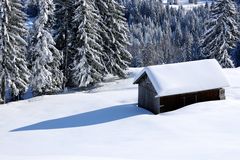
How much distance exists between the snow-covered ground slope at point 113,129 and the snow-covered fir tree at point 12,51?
4952mm

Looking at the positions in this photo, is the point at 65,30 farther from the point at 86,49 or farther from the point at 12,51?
the point at 12,51

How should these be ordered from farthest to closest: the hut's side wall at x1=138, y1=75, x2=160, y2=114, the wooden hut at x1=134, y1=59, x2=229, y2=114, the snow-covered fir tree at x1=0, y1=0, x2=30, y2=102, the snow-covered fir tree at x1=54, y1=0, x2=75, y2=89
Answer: the snow-covered fir tree at x1=54, y1=0, x2=75, y2=89 < the snow-covered fir tree at x1=0, y1=0, x2=30, y2=102 < the hut's side wall at x1=138, y1=75, x2=160, y2=114 < the wooden hut at x1=134, y1=59, x2=229, y2=114

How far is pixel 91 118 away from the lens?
30.0 meters

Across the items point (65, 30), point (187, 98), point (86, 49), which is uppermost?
point (65, 30)

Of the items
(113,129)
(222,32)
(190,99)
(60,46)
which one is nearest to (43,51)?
(60,46)

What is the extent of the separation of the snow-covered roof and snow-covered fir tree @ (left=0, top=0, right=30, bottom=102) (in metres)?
14.0

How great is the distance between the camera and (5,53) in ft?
128

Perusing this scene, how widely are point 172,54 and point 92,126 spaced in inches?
5151

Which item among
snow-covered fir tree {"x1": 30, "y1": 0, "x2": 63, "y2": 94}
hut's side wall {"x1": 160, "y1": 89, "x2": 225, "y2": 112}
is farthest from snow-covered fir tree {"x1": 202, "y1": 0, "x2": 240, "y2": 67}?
snow-covered fir tree {"x1": 30, "y1": 0, "x2": 63, "y2": 94}

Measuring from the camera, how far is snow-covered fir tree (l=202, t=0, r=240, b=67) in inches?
2004

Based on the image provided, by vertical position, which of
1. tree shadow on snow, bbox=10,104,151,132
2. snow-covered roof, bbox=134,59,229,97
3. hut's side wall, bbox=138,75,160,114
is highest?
snow-covered roof, bbox=134,59,229,97

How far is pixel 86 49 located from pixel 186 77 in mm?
14985

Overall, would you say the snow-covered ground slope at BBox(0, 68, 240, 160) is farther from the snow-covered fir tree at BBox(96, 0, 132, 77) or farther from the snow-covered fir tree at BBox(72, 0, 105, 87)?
the snow-covered fir tree at BBox(96, 0, 132, 77)

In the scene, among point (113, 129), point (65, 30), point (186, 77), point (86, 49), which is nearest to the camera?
point (113, 129)
